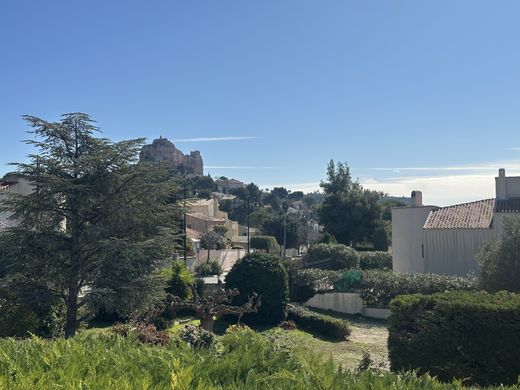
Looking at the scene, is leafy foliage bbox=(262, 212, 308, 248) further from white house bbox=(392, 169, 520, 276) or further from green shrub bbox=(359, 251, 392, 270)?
white house bbox=(392, 169, 520, 276)

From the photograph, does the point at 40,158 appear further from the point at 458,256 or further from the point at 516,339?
the point at 458,256

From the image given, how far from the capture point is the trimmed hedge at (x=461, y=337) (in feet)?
29.0

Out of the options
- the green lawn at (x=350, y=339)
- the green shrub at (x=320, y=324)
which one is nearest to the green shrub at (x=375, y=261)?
the green lawn at (x=350, y=339)

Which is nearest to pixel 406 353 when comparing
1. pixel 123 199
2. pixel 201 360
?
pixel 201 360

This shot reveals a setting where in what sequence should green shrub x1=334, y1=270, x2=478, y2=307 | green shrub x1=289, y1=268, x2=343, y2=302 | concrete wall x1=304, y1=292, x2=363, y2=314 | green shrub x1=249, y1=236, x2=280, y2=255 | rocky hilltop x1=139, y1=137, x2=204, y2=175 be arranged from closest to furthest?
green shrub x1=334, y1=270, x2=478, y2=307, concrete wall x1=304, y1=292, x2=363, y2=314, green shrub x1=289, y1=268, x2=343, y2=302, green shrub x1=249, y1=236, x2=280, y2=255, rocky hilltop x1=139, y1=137, x2=204, y2=175

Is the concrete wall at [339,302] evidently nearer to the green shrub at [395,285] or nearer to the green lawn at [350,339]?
the green shrub at [395,285]

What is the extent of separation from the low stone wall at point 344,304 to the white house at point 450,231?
4.87 meters

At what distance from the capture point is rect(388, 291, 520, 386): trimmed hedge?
8.83 metres

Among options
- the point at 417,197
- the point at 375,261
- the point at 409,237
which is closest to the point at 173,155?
the point at 375,261

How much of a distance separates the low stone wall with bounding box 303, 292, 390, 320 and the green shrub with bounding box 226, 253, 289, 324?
16.2 feet

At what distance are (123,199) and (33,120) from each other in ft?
11.1

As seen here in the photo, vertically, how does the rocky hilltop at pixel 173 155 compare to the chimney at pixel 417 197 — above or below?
above

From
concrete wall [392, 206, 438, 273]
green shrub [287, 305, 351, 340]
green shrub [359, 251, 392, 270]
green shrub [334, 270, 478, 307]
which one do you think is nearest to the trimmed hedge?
green shrub [287, 305, 351, 340]

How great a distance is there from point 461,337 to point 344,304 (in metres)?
14.6
